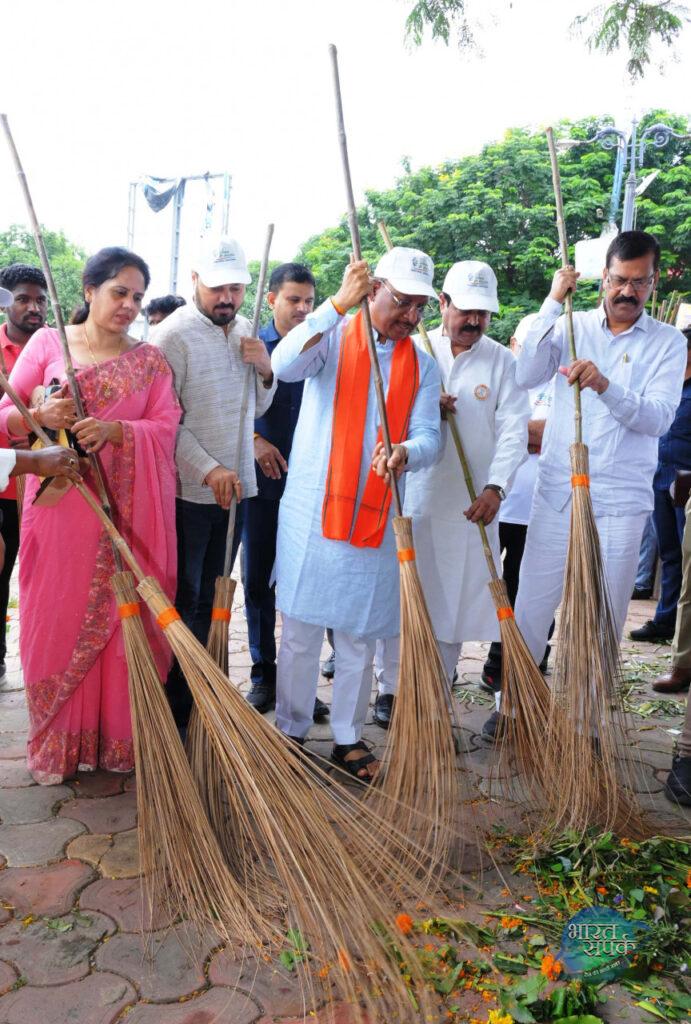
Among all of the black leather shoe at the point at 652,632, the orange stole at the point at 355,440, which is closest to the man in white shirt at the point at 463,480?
the orange stole at the point at 355,440

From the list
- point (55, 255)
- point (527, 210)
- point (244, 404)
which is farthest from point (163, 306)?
point (55, 255)

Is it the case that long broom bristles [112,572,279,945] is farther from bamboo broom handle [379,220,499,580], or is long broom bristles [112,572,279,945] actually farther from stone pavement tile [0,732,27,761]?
bamboo broom handle [379,220,499,580]

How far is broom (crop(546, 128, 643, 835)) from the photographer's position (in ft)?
8.48

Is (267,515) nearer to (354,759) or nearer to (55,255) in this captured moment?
(354,759)

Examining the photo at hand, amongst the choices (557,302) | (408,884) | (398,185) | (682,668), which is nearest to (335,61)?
(557,302)

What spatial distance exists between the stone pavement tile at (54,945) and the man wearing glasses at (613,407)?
64.4 inches

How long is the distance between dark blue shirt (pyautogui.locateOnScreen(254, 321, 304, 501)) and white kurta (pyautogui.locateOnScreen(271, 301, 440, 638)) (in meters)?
0.66

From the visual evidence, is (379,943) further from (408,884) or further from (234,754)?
(234,754)

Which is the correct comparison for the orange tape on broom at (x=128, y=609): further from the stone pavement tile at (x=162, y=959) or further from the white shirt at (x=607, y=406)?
the white shirt at (x=607, y=406)

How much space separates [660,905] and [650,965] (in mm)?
212

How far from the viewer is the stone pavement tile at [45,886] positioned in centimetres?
215

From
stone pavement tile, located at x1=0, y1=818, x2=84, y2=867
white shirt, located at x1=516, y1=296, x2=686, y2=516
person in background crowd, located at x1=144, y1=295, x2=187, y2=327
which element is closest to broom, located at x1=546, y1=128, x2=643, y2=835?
white shirt, located at x1=516, y1=296, x2=686, y2=516

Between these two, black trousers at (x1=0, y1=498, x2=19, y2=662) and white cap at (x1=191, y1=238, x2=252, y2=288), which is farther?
black trousers at (x1=0, y1=498, x2=19, y2=662)

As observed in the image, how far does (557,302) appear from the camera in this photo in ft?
10.2
